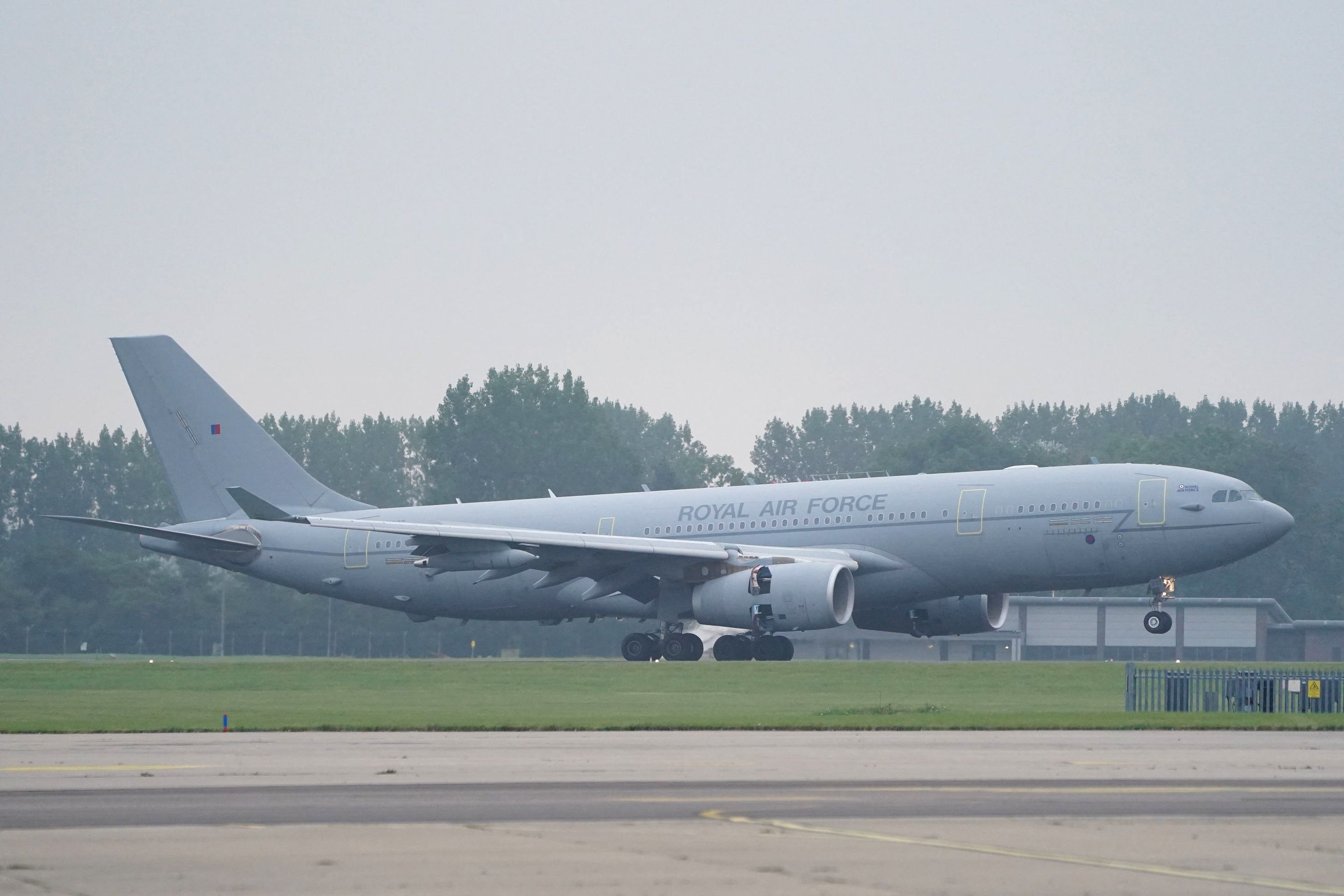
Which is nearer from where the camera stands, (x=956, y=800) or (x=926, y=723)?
(x=956, y=800)

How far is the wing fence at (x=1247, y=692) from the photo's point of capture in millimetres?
27547

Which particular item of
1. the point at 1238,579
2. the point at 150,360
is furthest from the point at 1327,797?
the point at 1238,579

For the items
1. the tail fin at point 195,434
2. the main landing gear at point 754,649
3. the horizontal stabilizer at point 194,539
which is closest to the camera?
the main landing gear at point 754,649

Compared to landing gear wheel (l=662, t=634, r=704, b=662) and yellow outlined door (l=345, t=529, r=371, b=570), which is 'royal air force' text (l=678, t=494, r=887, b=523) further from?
yellow outlined door (l=345, t=529, r=371, b=570)

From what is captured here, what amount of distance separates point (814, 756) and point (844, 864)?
311 inches

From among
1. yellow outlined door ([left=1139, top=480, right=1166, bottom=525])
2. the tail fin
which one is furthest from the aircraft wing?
the tail fin

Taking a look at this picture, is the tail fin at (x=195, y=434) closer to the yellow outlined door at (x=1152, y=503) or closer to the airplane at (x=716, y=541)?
the airplane at (x=716, y=541)

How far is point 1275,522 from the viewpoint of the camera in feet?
137

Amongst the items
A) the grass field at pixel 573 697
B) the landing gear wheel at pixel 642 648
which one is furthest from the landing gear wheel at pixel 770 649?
the landing gear wheel at pixel 642 648

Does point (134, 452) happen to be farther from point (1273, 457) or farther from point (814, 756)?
point (814, 756)

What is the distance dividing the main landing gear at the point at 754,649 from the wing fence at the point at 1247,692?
16360 mm

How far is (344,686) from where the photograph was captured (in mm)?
36281

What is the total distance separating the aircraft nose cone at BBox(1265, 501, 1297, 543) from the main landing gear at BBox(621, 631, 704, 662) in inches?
564

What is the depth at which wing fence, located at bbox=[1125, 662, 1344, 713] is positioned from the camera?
27.5 metres
